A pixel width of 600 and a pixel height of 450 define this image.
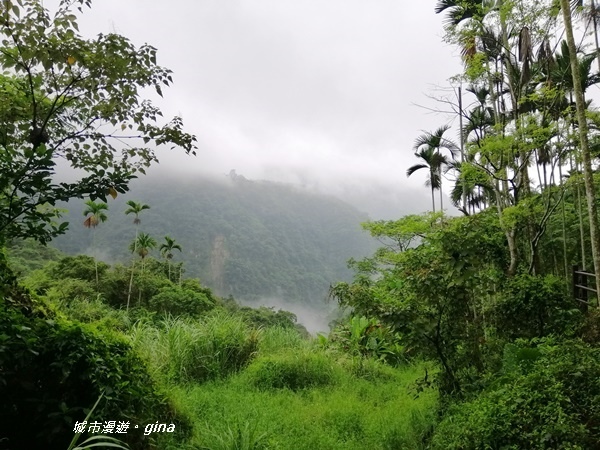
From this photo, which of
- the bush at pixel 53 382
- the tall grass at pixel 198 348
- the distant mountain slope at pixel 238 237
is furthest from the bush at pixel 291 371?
the distant mountain slope at pixel 238 237

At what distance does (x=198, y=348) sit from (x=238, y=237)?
259ft

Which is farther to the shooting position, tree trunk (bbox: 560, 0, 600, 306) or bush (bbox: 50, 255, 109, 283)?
bush (bbox: 50, 255, 109, 283)

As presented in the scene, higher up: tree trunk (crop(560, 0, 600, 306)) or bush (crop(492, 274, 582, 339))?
tree trunk (crop(560, 0, 600, 306))

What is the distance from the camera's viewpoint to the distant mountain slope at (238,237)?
6925 centimetres

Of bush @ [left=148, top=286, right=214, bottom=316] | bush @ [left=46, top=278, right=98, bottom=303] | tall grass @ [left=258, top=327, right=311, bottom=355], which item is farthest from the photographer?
bush @ [left=148, top=286, right=214, bottom=316]

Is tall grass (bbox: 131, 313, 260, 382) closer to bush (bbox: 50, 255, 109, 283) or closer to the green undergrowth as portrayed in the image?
the green undergrowth

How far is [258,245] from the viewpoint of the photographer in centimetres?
8500

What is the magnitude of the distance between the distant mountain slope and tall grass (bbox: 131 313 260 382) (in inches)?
2076

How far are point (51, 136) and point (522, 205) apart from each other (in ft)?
23.2

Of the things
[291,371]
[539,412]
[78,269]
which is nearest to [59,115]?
[539,412]

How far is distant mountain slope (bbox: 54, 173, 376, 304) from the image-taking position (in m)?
69.2

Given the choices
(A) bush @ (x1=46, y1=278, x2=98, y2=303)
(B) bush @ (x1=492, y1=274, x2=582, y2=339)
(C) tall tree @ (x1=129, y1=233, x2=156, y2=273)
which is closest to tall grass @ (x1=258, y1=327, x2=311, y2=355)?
(B) bush @ (x1=492, y1=274, x2=582, y2=339)

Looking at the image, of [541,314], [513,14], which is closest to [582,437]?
[541,314]

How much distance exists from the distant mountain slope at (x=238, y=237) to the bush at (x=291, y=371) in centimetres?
5364
